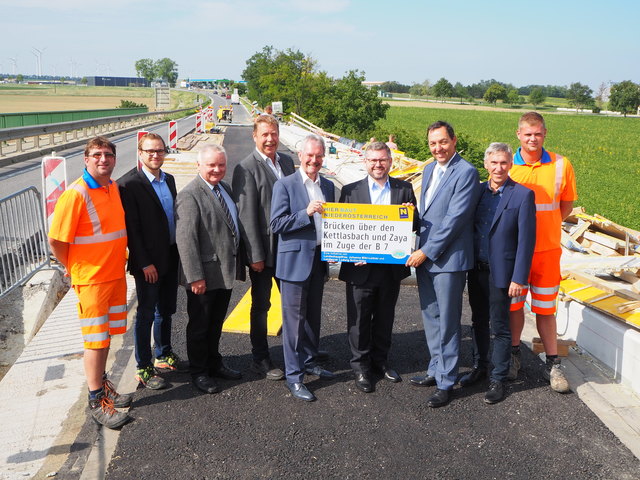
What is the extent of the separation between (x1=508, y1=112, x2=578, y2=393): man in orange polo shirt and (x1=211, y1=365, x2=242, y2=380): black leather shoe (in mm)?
2529

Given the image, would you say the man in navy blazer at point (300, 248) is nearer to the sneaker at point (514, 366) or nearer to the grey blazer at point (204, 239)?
the grey blazer at point (204, 239)

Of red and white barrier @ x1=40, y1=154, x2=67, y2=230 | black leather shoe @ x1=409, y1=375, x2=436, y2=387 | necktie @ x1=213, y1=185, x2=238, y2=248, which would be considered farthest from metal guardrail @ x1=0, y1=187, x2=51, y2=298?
black leather shoe @ x1=409, y1=375, x2=436, y2=387

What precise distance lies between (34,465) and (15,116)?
72.8 feet

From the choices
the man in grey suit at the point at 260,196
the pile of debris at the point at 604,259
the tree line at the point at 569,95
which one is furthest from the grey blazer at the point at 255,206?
the tree line at the point at 569,95

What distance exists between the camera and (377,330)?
526cm

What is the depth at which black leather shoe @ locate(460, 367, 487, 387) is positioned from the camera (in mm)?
5188

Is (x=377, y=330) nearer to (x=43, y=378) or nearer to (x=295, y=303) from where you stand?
(x=295, y=303)

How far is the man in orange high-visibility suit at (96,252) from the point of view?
13.7ft

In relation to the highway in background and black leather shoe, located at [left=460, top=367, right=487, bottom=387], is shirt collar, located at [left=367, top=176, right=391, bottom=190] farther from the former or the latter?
the highway in background

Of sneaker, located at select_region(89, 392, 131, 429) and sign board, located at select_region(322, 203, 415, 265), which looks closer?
sneaker, located at select_region(89, 392, 131, 429)

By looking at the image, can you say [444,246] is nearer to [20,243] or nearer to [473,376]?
[473,376]

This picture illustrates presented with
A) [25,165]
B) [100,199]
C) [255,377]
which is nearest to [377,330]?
[255,377]

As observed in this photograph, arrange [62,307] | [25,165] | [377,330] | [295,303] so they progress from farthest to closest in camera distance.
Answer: [25,165], [62,307], [377,330], [295,303]

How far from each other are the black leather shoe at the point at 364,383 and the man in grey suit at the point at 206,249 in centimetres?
125
